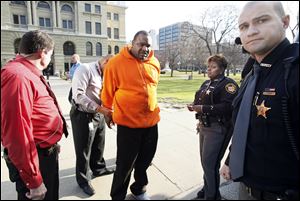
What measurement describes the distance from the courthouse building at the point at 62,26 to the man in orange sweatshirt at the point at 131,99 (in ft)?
162

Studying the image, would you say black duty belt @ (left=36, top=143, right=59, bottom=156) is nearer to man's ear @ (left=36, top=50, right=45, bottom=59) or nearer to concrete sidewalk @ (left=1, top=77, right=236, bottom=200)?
man's ear @ (left=36, top=50, right=45, bottom=59)

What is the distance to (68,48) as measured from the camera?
5256cm

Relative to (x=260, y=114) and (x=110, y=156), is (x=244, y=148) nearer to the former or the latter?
(x=260, y=114)

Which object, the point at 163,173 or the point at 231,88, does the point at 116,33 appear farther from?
the point at 231,88

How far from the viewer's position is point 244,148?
152 cm

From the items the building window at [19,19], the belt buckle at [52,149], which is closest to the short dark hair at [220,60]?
the belt buckle at [52,149]

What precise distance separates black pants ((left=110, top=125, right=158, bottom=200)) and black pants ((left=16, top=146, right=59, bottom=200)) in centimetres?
82

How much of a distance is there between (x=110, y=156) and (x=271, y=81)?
3794mm

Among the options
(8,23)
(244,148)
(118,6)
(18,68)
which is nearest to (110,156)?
(18,68)

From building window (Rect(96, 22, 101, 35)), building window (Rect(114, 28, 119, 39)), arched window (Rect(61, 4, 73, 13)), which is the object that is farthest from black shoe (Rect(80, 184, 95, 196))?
building window (Rect(114, 28, 119, 39))

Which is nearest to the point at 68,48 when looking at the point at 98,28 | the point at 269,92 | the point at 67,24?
the point at 67,24

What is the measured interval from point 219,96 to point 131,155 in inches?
51.6

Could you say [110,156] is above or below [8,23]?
below

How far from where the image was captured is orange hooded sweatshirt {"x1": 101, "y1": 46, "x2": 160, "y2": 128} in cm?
282
